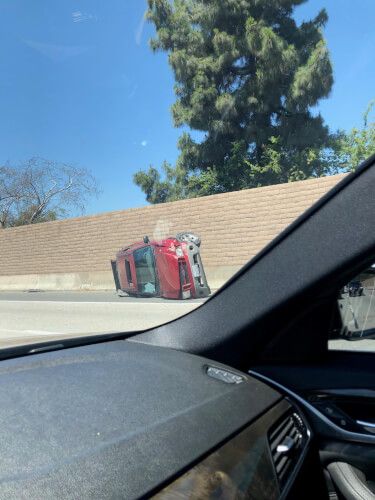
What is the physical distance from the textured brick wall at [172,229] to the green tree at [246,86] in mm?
8651

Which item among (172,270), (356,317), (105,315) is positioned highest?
(172,270)

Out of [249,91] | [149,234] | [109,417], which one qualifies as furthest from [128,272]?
[249,91]

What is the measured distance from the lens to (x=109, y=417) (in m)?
1.31

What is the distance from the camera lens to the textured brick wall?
8977mm

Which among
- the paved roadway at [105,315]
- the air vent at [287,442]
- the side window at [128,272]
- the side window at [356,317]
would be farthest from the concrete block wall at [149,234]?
the air vent at [287,442]

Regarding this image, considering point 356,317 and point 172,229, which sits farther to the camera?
point 172,229

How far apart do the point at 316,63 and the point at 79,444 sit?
21787 millimetres

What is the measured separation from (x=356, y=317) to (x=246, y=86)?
2185 centimetres

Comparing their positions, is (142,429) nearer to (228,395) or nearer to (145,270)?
(228,395)

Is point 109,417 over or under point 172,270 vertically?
under

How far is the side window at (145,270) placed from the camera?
23.0 feet

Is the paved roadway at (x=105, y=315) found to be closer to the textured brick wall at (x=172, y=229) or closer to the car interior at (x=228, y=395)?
the car interior at (x=228, y=395)

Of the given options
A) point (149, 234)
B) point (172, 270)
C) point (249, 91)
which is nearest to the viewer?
point (172, 270)

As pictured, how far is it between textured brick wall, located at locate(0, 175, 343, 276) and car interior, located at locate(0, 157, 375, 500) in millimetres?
2973
